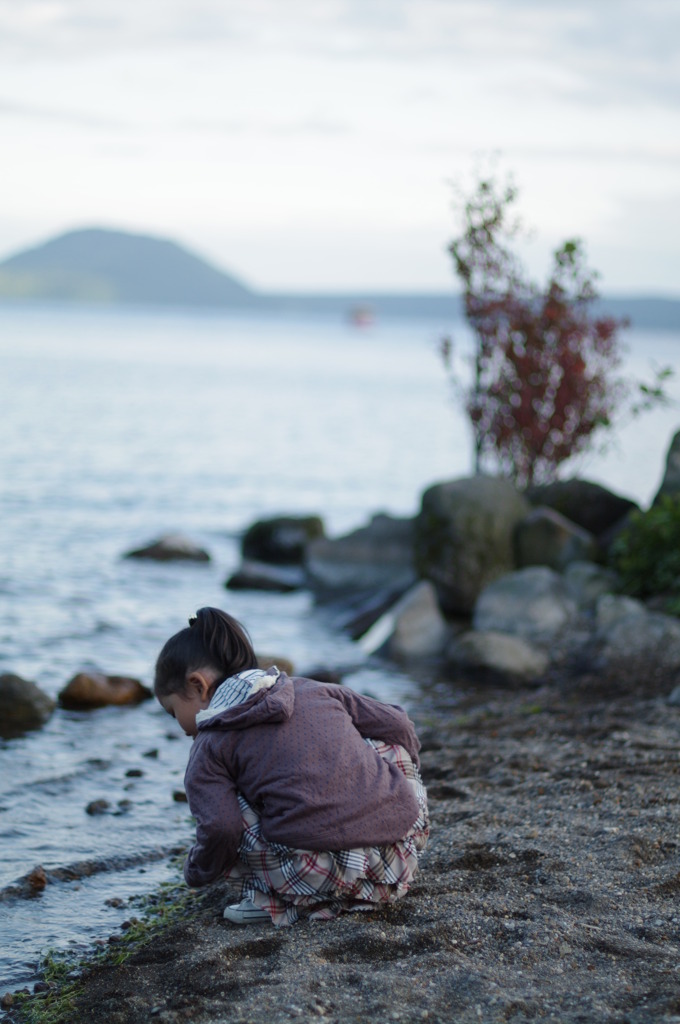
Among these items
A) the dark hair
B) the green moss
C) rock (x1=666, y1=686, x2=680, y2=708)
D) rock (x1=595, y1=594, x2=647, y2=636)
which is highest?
the dark hair

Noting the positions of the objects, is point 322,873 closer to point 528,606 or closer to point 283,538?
point 528,606

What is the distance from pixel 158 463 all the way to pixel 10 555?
35.6 feet

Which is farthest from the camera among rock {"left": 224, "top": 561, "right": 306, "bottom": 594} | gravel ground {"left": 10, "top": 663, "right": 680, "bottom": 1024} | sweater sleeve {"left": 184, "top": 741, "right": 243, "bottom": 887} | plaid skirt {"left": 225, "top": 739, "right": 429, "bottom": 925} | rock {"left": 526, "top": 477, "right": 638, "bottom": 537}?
rock {"left": 224, "top": 561, "right": 306, "bottom": 594}

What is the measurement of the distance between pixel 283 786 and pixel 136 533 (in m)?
12.9

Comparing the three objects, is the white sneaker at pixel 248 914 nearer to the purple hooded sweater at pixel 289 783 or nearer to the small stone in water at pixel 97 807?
the purple hooded sweater at pixel 289 783

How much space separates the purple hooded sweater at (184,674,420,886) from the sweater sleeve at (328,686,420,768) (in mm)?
127

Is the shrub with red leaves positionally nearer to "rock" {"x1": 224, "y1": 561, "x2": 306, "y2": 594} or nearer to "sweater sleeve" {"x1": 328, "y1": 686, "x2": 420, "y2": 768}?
"rock" {"x1": 224, "y1": 561, "x2": 306, "y2": 594}

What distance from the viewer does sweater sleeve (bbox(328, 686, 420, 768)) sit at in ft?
14.5

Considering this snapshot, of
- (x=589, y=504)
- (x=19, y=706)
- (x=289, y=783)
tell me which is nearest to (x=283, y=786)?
(x=289, y=783)

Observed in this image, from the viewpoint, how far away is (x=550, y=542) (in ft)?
37.1

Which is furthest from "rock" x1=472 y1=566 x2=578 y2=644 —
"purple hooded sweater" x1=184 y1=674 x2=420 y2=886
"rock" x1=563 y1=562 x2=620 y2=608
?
"purple hooded sweater" x1=184 y1=674 x2=420 y2=886

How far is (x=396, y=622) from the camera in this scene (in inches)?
408

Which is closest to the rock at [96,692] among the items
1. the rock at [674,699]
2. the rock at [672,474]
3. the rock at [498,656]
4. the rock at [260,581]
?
the rock at [498,656]

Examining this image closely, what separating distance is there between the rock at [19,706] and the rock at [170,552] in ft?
22.3
